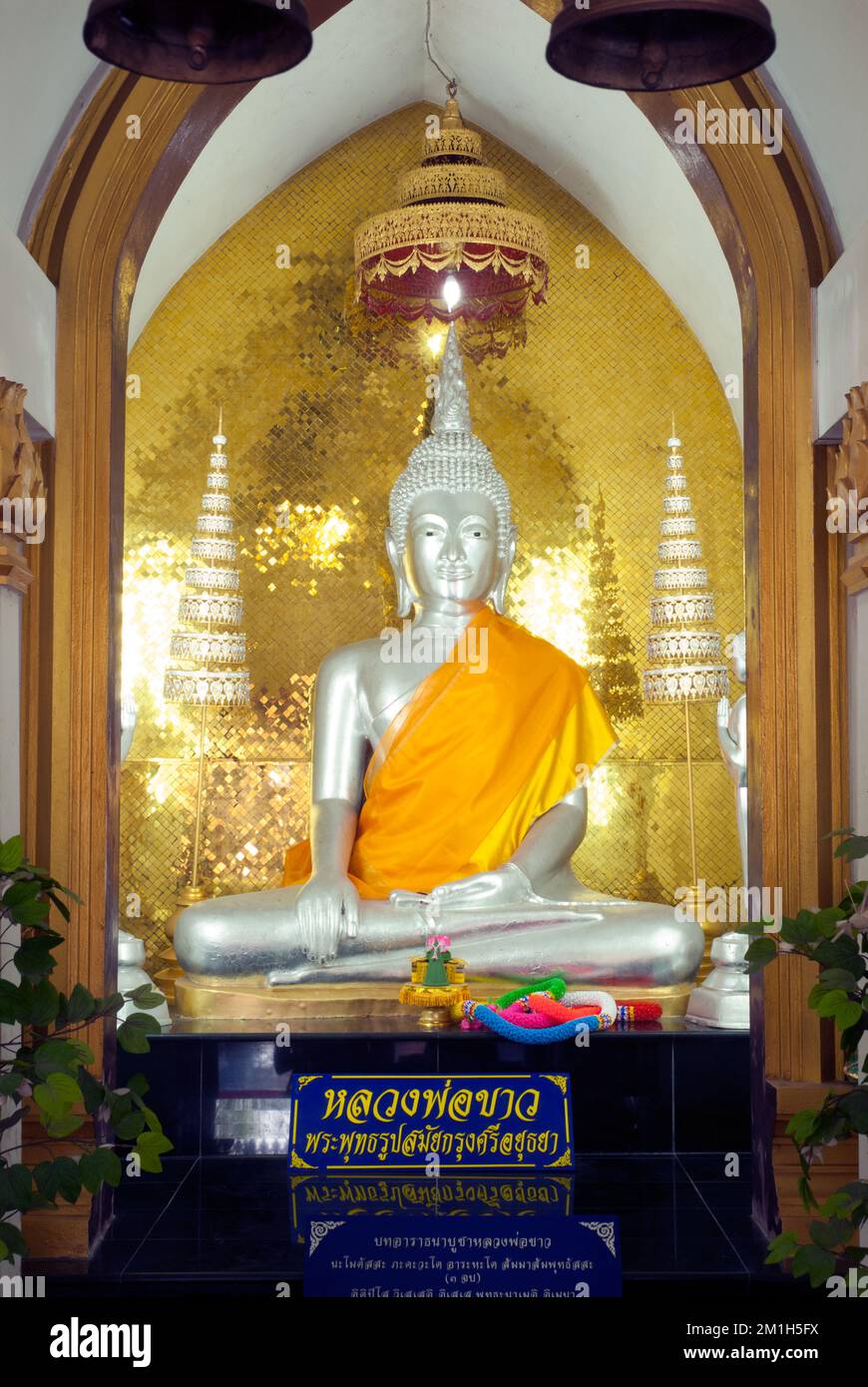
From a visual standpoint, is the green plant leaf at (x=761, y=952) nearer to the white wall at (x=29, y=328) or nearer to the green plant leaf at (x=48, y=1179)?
the green plant leaf at (x=48, y=1179)

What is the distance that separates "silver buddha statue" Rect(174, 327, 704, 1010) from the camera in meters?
5.20

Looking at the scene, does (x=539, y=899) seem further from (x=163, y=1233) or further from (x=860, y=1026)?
(x=860, y=1026)

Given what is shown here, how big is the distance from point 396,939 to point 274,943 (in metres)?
0.39

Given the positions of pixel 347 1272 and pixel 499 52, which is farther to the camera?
pixel 499 52

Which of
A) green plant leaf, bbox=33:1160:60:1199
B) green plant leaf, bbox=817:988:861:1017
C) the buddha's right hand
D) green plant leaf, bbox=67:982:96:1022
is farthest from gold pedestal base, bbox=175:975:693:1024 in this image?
Result: green plant leaf, bbox=817:988:861:1017

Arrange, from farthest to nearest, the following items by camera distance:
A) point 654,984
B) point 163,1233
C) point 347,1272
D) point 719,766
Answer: point 719,766 < point 654,984 < point 163,1233 < point 347,1272

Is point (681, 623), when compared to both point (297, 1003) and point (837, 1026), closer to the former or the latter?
point (297, 1003)

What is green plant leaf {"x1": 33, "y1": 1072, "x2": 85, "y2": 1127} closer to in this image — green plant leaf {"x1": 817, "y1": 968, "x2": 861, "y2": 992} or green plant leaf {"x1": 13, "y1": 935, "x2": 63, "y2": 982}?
green plant leaf {"x1": 13, "y1": 935, "x2": 63, "y2": 982}

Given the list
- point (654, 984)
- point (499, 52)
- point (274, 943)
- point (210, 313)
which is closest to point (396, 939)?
point (274, 943)

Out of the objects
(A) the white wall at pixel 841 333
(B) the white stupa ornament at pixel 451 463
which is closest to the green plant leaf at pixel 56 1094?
(A) the white wall at pixel 841 333

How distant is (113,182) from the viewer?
156 inches
